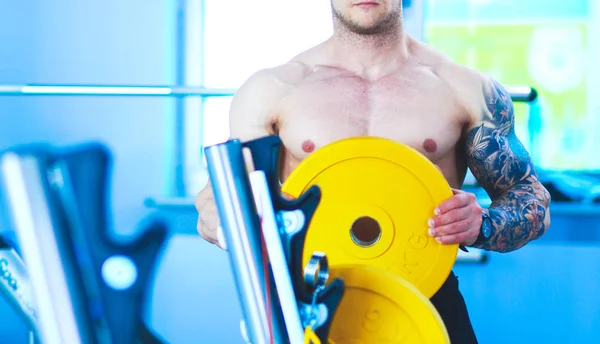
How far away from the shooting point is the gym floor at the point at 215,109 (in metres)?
2.14

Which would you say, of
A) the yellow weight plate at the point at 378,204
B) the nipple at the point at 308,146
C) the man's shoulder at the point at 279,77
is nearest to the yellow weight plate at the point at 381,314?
the yellow weight plate at the point at 378,204

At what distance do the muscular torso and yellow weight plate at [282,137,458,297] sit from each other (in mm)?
365

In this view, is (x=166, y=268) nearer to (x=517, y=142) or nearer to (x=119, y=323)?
(x=517, y=142)

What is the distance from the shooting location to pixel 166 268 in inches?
91.9

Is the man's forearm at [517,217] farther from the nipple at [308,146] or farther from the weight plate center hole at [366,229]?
the nipple at [308,146]

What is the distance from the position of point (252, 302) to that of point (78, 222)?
14 cm

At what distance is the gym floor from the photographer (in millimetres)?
2143

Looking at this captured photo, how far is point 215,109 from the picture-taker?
96.2 inches

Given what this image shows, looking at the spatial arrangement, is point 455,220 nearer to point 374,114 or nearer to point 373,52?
point 374,114

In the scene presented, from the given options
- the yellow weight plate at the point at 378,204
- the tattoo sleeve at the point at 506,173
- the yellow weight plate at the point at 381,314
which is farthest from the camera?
the tattoo sleeve at the point at 506,173

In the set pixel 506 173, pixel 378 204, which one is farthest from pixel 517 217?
pixel 378 204

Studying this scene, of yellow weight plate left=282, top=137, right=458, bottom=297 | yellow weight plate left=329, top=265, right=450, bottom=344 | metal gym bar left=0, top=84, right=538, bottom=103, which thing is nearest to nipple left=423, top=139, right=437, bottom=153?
yellow weight plate left=282, top=137, right=458, bottom=297

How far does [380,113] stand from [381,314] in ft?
2.66

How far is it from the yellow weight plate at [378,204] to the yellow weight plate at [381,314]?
263 millimetres
